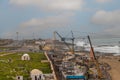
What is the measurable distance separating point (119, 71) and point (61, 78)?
102ft

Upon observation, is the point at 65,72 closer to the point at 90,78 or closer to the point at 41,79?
the point at 90,78

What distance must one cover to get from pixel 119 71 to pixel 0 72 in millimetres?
41786

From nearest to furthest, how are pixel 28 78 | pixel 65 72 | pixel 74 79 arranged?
pixel 28 78 < pixel 74 79 < pixel 65 72

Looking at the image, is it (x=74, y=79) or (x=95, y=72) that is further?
(x=95, y=72)

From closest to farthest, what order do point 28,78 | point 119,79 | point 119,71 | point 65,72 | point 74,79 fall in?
1. point 28,78
2. point 74,79
3. point 65,72
4. point 119,79
5. point 119,71

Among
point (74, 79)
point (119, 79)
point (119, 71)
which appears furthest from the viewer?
point (119, 71)

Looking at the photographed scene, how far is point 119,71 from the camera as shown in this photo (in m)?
95.9

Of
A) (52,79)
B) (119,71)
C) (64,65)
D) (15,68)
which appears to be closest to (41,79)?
(52,79)

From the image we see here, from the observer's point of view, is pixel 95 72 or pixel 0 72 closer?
pixel 0 72

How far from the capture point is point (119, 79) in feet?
268

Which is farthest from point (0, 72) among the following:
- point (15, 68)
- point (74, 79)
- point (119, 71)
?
point (119, 71)

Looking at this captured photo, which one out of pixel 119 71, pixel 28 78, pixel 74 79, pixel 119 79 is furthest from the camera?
pixel 119 71

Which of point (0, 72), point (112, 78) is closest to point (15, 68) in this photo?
point (0, 72)

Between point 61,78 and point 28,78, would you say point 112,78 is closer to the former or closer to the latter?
point 61,78
